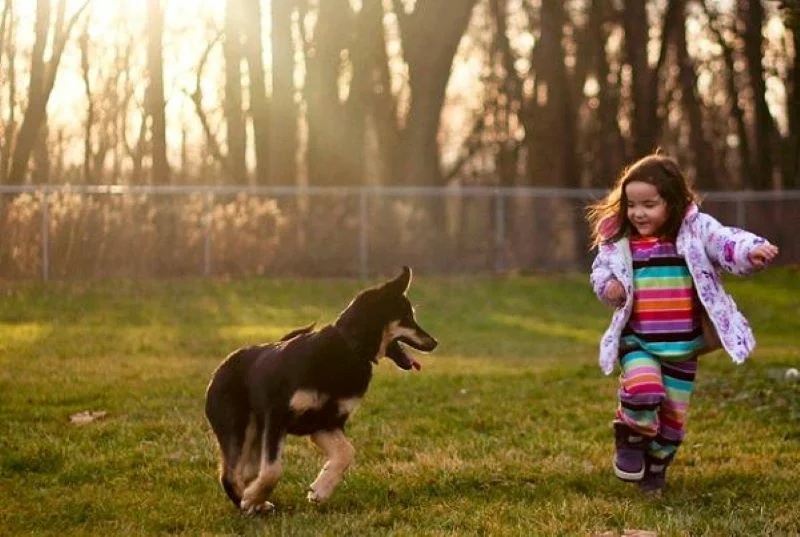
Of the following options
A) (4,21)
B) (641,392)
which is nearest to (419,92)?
(4,21)

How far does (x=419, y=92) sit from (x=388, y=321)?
77.1 feet

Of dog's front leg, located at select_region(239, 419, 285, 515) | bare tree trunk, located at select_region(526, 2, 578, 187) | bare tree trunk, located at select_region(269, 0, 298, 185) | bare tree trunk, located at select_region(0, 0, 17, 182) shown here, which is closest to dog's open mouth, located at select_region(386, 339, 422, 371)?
dog's front leg, located at select_region(239, 419, 285, 515)

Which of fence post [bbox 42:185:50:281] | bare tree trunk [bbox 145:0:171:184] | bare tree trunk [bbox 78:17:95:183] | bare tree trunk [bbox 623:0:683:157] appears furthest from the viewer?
bare tree trunk [bbox 623:0:683:157]

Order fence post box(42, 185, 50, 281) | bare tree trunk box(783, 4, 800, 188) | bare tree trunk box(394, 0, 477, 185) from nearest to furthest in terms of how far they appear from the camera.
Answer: fence post box(42, 185, 50, 281) → bare tree trunk box(394, 0, 477, 185) → bare tree trunk box(783, 4, 800, 188)

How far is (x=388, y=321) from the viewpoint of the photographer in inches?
221

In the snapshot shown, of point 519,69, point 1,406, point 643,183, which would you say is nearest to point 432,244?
point 519,69

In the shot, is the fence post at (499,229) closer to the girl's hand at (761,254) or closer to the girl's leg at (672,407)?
the girl's leg at (672,407)

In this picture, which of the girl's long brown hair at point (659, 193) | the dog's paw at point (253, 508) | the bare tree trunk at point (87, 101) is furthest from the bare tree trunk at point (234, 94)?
the dog's paw at point (253, 508)

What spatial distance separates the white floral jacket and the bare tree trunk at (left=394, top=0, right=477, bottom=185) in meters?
22.3

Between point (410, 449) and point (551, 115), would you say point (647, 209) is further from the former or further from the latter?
point (551, 115)

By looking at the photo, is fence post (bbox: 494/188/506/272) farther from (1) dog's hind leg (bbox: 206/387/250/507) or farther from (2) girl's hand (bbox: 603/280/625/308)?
(1) dog's hind leg (bbox: 206/387/250/507)

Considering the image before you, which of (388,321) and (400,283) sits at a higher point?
(400,283)

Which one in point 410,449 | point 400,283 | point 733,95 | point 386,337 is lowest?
point 410,449

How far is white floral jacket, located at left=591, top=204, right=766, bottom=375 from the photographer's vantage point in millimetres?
5996
